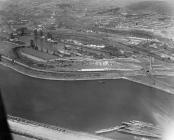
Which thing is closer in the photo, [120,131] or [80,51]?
[120,131]

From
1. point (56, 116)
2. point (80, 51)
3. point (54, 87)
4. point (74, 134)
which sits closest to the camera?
point (74, 134)

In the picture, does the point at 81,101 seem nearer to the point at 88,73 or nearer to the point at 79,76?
the point at 79,76

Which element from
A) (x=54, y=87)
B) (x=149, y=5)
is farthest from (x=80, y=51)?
(x=149, y=5)

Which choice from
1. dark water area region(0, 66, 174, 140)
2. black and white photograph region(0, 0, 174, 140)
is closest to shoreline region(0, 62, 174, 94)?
black and white photograph region(0, 0, 174, 140)

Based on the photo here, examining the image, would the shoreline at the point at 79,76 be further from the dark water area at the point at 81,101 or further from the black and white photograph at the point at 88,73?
the dark water area at the point at 81,101

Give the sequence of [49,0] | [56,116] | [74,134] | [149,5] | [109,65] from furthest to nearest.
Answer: [49,0]
[149,5]
[109,65]
[56,116]
[74,134]

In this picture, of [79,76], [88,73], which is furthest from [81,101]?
[88,73]

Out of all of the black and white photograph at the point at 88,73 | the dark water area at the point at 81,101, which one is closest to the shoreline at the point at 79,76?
the black and white photograph at the point at 88,73

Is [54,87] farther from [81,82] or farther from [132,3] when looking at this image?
[132,3]
